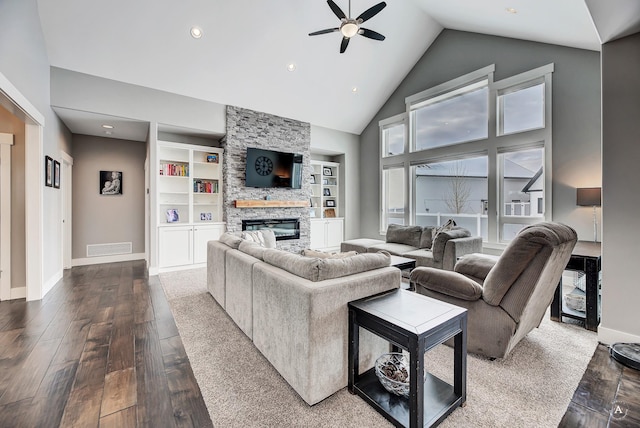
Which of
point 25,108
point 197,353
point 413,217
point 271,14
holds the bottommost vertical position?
point 197,353

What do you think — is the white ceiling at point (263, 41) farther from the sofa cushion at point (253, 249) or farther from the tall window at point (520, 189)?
the sofa cushion at point (253, 249)

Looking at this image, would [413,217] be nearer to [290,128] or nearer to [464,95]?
[464,95]

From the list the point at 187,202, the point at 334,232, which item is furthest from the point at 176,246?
the point at 334,232

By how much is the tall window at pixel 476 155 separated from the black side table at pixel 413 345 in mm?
3806

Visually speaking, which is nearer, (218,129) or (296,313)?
(296,313)

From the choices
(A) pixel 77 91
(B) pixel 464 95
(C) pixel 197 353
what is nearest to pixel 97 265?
(A) pixel 77 91

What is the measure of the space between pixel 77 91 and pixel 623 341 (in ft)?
23.3

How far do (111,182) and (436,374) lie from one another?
6.70 m

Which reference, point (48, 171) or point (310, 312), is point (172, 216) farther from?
point (310, 312)

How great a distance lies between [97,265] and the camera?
546 centimetres

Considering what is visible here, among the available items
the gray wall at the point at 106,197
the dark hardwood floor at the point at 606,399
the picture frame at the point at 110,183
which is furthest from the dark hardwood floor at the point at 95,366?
the picture frame at the point at 110,183

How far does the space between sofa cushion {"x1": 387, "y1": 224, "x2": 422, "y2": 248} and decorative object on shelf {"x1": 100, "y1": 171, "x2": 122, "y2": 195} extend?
571 cm

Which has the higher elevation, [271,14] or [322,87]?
[271,14]

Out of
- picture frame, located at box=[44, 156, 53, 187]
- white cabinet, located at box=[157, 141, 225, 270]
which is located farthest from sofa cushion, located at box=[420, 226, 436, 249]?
picture frame, located at box=[44, 156, 53, 187]
